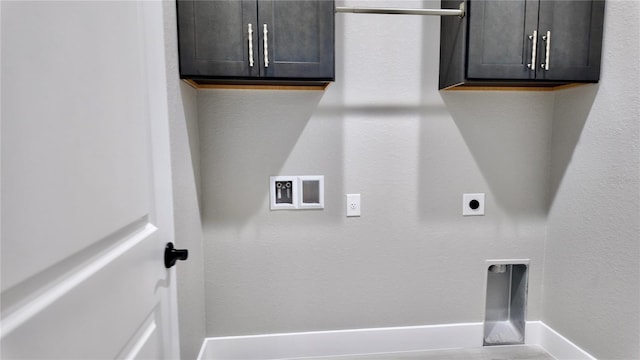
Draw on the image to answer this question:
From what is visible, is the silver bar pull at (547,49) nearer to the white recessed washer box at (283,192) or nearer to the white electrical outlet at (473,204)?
the white electrical outlet at (473,204)

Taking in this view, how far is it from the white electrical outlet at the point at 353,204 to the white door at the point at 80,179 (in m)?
1.14

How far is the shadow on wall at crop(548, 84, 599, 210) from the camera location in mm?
1792

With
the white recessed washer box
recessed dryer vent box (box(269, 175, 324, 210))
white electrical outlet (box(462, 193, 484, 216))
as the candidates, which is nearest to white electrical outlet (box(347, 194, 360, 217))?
recessed dryer vent box (box(269, 175, 324, 210))

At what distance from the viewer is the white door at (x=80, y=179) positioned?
1.59 feet

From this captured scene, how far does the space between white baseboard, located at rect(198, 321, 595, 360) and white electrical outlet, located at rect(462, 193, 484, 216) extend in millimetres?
679

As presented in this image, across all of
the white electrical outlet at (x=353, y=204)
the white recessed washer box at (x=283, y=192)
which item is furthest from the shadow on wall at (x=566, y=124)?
the white recessed washer box at (x=283, y=192)

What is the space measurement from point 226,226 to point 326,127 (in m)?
0.76

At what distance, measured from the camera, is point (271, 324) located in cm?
201

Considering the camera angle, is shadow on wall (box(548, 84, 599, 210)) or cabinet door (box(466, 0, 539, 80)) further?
shadow on wall (box(548, 84, 599, 210))

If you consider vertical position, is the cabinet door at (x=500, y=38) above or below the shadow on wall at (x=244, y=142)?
above

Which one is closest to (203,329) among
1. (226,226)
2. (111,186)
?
(226,226)

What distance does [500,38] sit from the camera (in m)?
1.62

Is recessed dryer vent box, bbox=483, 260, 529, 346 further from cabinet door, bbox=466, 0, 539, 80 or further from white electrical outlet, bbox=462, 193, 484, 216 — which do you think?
cabinet door, bbox=466, 0, 539, 80

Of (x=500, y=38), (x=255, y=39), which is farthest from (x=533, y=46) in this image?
(x=255, y=39)
